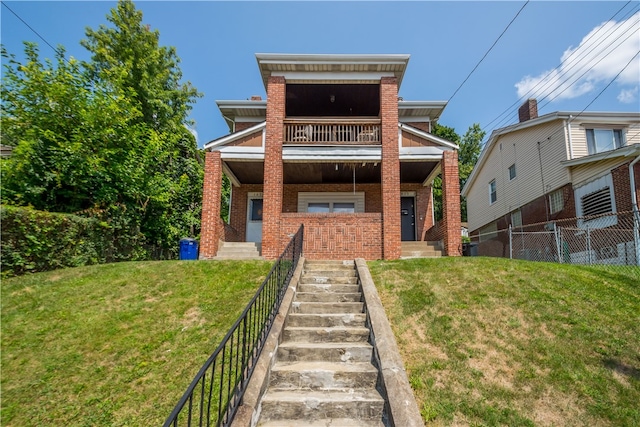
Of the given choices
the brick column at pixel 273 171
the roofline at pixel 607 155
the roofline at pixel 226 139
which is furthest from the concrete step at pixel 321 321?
the roofline at pixel 607 155

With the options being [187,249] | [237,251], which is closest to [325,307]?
[237,251]

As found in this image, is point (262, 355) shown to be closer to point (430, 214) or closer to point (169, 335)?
point (169, 335)

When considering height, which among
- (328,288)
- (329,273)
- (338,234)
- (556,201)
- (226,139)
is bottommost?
(328,288)

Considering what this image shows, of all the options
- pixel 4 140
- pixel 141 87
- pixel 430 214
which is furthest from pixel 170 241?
pixel 430 214

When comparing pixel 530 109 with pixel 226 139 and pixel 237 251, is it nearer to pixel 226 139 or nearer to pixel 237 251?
pixel 226 139

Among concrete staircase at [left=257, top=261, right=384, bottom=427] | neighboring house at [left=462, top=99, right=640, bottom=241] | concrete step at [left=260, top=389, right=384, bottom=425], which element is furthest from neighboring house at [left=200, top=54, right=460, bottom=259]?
concrete step at [left=260, top=389, right=384, bottom=425]

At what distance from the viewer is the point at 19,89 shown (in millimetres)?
11008

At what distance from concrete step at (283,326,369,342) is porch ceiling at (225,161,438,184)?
7.27m

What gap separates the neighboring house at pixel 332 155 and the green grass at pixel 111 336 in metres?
2.70

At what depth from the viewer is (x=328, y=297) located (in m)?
6.31

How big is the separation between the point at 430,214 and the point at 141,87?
16163 mm

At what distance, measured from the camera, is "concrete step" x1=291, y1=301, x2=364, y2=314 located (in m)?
5.85

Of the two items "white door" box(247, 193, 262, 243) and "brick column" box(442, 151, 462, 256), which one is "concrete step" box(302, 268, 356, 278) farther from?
"white door" box(247, 193, 262, 243)

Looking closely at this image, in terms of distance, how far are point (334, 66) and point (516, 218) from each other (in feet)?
43.1
